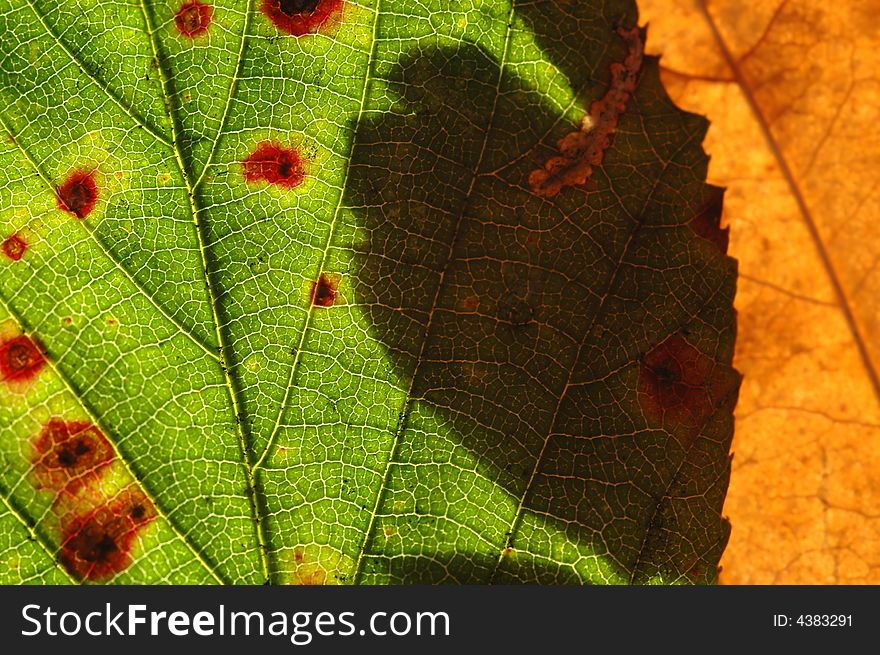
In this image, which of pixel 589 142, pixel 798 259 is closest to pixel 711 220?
pixel 798 259

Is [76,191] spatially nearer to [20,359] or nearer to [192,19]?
[20,359]

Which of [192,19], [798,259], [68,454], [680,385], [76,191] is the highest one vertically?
[192,19]

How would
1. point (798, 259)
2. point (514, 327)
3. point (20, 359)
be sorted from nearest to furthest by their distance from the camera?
point (20, 359), point (514, 327), point (798, 259)

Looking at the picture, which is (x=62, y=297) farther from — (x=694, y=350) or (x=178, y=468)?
(x=694, y=350)

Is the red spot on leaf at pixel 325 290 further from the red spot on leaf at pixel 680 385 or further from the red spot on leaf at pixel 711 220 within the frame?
the red spot on leaf at pixel 711 220

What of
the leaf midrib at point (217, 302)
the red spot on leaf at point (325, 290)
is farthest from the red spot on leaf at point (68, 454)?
the red spot on leaf at point (325, 290)

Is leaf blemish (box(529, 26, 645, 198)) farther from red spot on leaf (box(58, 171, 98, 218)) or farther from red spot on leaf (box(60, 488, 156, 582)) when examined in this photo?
red spot on leaf (box(60, 488, 156, 582))

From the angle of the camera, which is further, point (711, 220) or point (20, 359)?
point (711, 220)
